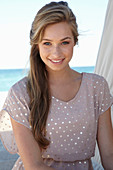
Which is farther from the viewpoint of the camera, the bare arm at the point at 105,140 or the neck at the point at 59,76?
the neck at the point at 59,76

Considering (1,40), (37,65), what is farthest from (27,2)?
(37,65)

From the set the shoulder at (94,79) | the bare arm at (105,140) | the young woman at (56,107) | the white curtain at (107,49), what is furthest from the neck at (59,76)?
the white curtain at (107,49)

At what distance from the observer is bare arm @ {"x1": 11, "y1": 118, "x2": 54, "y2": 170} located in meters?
1.45

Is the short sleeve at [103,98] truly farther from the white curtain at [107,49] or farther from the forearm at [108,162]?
the white curtain at [107,49]

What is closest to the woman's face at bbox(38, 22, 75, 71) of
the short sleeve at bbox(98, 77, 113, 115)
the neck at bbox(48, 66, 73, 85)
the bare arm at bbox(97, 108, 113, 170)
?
the neck at bbox(48, 66, 73, 85)

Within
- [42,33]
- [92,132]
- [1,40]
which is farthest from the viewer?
[1,40]

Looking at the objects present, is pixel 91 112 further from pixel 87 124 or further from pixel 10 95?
pixel 10 95

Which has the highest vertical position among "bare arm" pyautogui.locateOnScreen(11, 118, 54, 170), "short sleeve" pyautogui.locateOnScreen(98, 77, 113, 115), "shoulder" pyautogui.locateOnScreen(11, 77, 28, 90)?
"shoulder" pyautogui.locateOnScreen(11, 77, 28, 90)

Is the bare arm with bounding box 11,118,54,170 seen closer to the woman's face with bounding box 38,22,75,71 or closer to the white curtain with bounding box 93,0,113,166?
the woman's face with bounding box 38,22,75,71

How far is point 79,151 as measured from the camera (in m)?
1.66

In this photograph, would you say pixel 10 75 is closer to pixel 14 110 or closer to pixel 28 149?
pixel 14 110

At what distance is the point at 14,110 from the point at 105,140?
55 cm

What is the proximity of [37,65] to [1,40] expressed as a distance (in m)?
24.4

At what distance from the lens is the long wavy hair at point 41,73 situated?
1.56 meters
